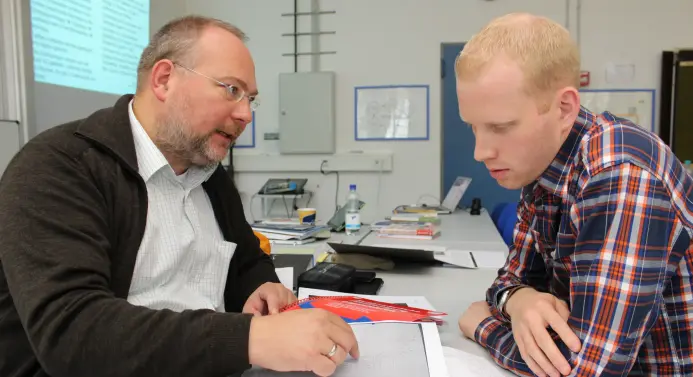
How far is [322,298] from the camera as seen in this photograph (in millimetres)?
1100

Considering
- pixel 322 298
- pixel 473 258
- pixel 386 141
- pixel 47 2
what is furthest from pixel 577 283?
pixel 386 141

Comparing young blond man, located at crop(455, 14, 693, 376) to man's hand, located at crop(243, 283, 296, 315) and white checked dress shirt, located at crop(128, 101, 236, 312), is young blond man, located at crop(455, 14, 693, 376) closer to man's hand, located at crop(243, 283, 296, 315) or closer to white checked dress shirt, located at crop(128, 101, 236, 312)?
man's hand, located at crop(243, 283, 296, 315)

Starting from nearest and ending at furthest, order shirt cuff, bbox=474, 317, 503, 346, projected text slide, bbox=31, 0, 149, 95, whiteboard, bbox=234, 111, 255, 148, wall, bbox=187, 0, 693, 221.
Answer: shirt cuff, bbox=474, 317, 503, 346 < projected text slide, bbox=31, 0, 149, 95 < wall, bbox=187, 0, 693, 221 < whiteboard, bbox=234, 111, 255, 148

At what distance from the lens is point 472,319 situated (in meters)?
Answer: 1.00

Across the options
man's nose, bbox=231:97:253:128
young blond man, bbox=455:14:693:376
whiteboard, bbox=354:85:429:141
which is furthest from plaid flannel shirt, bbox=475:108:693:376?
whiteboard, bbox=354:85:429:141

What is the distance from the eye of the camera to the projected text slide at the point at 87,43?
8.18 ft

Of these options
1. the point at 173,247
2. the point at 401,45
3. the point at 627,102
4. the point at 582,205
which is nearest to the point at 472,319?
the point at 582,205

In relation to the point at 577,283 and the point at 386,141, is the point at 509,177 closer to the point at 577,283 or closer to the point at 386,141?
the point at 577,283

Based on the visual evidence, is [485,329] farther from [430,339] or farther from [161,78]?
[161,78]

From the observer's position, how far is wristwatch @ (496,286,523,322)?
976 millimetres

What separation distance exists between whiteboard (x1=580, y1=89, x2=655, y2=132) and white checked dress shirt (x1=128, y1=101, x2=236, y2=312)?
3575 millimetres

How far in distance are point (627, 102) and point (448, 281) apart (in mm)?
3214

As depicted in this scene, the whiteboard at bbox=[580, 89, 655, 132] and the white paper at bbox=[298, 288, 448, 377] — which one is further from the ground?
the whiteboard at bbox=[580, 89, 655, 132]

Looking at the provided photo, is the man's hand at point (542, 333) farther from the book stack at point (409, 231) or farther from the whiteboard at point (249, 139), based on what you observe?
the whiteboard at point (249, 139)
